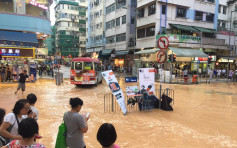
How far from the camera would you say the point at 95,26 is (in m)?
50.8

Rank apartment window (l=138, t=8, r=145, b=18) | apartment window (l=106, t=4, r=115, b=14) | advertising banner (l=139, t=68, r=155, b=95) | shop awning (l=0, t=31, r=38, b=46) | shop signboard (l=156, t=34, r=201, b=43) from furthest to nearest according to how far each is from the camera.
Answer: apartment window (l=106, t=4, r=115, b=14), apartment window (l=138, t=8, r=145, b=18), shop signboard (l=156, t=34, r=201, b=43), shop awning (l=0, t=31, r=38, b=46), advertising banner (l=139, t=68, r=155, b=95)

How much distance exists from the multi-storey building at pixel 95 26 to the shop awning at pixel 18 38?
83.4 ft

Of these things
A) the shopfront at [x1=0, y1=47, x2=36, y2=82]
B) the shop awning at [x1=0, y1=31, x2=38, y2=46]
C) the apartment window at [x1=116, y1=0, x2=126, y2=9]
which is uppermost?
the apartment window at [x1=116, y1=0, x2=126, y2=9]

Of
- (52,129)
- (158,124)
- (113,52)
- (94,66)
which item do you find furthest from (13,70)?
(113,52)

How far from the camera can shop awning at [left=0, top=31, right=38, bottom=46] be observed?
2008 cm

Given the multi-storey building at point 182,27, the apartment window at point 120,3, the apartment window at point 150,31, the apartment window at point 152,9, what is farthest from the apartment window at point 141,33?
the apartment window at point 120,3

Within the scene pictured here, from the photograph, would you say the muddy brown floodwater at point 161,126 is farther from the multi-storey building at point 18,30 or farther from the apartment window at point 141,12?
the apartment window at point 141,12

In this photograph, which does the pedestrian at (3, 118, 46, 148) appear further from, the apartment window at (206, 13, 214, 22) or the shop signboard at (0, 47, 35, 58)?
the apartment window at (206, 13, 214, 22)

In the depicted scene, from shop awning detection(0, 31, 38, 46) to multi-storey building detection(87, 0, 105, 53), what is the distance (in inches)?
1000

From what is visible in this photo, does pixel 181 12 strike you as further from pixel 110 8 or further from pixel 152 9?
pixel 110 8

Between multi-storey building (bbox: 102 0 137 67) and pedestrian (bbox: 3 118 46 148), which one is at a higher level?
multi-storey building (bbox: 102 0 137 67)

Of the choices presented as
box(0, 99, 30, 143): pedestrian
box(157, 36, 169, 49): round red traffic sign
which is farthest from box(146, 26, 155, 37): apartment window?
box(0, 99, 30, 143): pedestrian

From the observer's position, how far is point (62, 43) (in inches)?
2598

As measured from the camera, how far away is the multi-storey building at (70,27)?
66.1 metres
